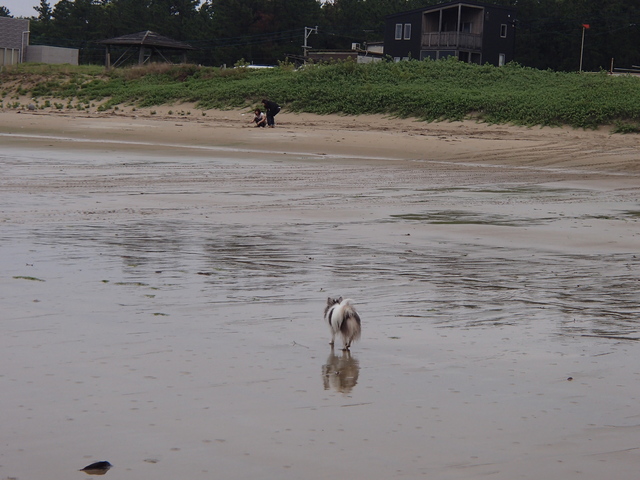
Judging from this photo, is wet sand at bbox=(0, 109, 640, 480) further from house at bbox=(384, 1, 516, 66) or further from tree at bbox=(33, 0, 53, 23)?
tree at bbox=(33, 0, 53, 23)

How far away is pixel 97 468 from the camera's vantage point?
13.1 feet

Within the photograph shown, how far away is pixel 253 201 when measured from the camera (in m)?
14.4

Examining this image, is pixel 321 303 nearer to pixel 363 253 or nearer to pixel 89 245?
pixel 363 253

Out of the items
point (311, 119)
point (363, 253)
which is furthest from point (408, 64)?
point (363, 253)

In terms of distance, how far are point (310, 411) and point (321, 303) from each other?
258 cm

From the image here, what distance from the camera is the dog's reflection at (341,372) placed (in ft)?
17.5

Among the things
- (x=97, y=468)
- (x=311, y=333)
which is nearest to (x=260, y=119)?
(x=311, y=333)

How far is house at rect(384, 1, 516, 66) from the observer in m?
55.5

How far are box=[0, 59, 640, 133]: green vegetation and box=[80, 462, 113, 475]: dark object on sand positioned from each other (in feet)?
91.3

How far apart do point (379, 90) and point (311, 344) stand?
30.3 metres

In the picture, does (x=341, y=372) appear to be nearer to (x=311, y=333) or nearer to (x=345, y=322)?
(x=345, y=322)

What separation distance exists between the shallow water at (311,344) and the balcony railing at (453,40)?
43.5 metres

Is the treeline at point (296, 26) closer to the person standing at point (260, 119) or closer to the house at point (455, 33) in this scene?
the house at point (455, 33)

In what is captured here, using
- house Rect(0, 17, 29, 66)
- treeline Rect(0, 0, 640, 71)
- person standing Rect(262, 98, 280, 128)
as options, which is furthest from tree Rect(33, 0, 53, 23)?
person standing Rect(262, 98, 280, 128)
